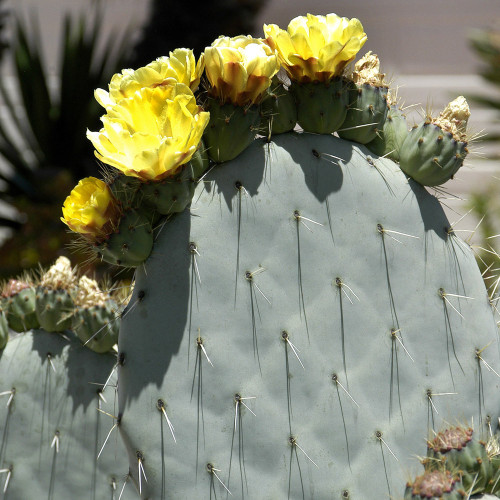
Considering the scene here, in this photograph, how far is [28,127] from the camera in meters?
5.82

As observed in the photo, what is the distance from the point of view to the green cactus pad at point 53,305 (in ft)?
6.08

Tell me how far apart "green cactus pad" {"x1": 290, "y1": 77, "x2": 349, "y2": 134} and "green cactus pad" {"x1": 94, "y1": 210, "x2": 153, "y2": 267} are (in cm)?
36

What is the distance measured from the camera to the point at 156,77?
139 cm

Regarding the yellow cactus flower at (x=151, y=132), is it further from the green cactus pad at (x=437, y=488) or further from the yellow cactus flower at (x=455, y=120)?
the green cactus pad at (x=437, y=488)

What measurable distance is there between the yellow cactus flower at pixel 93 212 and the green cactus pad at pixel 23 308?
576mm

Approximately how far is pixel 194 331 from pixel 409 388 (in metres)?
0.41

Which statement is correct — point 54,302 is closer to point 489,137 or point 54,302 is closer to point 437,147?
point 437,147

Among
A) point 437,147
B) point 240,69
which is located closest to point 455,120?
point 437,147

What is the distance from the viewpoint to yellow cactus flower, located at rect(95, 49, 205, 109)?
→ 1381mm

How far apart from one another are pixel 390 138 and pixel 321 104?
0.60ft

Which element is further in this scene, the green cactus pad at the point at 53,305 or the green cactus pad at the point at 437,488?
the green cactus pad at the point at 53,305

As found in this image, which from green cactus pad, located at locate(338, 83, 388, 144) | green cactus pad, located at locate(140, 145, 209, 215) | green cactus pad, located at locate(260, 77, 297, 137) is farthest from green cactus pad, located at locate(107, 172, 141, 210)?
green cactus pad, located at locate(338, 83, 388, 144)

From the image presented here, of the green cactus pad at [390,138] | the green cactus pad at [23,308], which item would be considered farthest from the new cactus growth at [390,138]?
the green cactus pad at [23,308]

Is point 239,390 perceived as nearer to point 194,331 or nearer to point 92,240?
point 194,331
